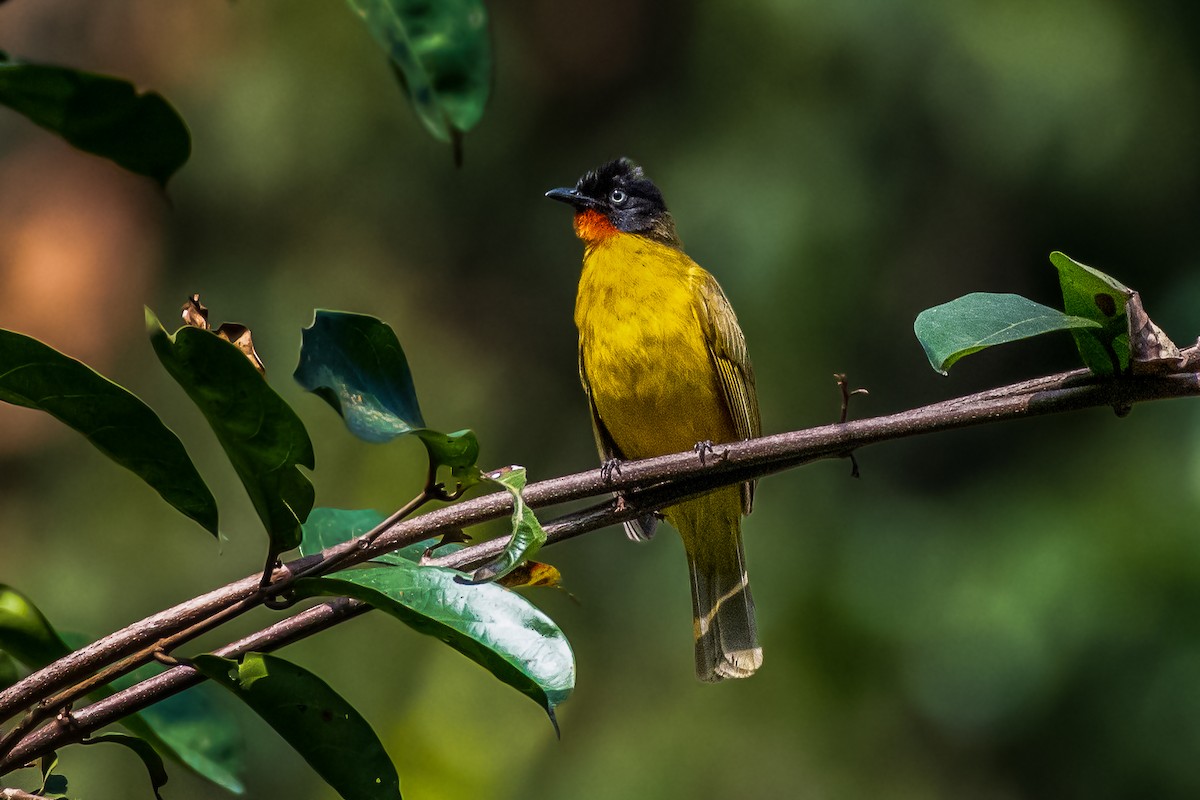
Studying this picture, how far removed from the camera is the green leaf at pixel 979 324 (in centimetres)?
153

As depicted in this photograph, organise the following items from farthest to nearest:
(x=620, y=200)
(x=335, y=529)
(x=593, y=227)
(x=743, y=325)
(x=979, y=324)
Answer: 1. (x=743, y=325)
2. (x=620, y=200)
3. (x=593, y=227)
4. (x=335, y=529)
5. (x=979, y=324)

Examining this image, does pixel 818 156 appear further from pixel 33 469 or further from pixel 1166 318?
pixel 33 469

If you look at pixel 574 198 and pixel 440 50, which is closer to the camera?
pixel 440 50

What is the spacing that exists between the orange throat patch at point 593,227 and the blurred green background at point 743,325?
3.34ft

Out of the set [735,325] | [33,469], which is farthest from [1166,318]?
[33,469]

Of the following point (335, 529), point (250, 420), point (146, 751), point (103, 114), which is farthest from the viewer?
point (335, 529)

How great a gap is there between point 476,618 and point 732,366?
7.92 ft

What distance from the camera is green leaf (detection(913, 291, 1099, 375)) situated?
1526mm

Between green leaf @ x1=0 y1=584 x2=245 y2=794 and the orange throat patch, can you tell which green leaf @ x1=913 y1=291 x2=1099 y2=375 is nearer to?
green leaf @ x1=0 y1=584 x2=245 y2=794

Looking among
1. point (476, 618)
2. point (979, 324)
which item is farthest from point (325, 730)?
point (979, 324)

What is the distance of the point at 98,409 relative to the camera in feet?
4.49

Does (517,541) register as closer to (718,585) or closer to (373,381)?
(373,381)

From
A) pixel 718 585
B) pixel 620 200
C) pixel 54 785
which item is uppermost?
pixel 620 200

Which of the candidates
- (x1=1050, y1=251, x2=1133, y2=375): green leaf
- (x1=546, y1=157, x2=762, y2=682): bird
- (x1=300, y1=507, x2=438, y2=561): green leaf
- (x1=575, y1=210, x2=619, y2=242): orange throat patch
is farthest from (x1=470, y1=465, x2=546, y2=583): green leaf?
(x1=575, y1=210, x2=619, y2=242): orange throat patch
